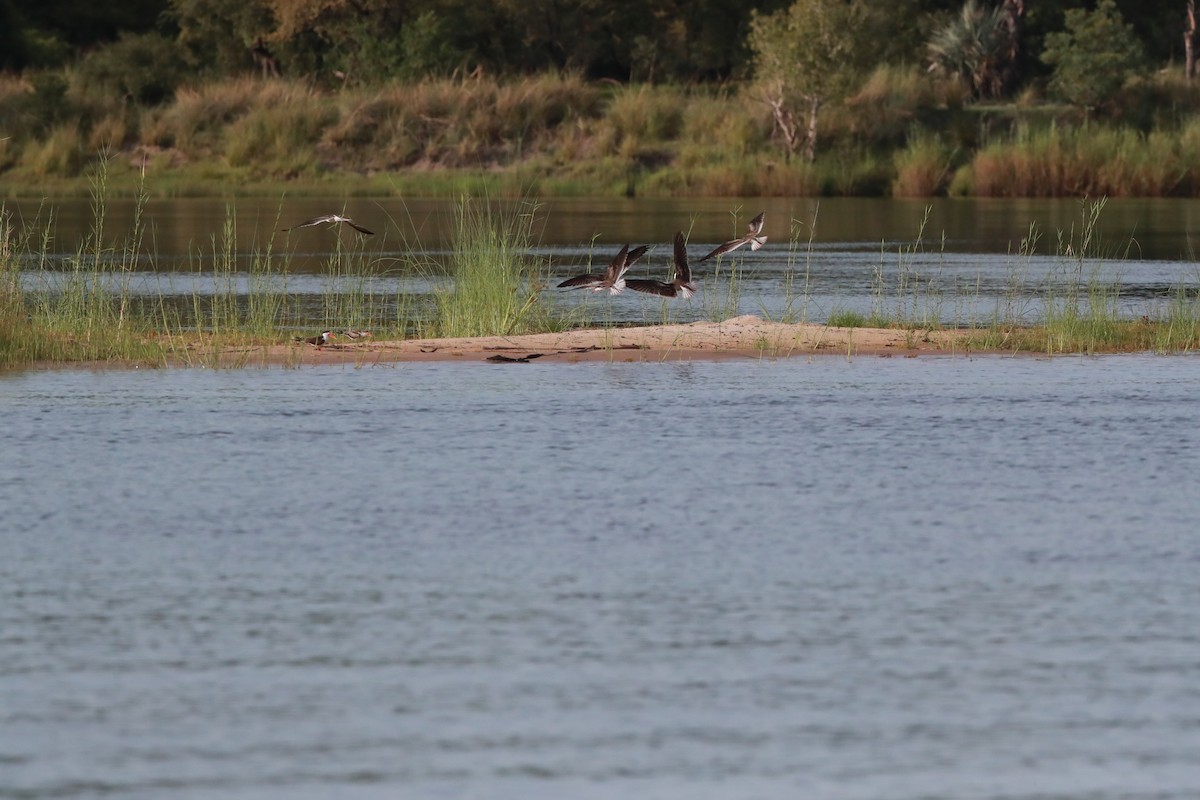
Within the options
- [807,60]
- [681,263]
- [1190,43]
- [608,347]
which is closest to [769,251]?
[608,347]

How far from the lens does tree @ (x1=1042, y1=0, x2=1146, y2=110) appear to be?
149 ft

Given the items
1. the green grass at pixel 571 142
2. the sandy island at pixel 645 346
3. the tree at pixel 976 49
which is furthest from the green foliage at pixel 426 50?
the sandy island at pixel 645 346

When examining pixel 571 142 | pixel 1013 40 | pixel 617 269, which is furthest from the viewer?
pixel 1013 40

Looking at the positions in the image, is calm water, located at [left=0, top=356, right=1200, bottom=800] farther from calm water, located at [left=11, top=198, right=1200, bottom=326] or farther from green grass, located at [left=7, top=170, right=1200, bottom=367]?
calm water, located at [left=11, top=198, right=1200, bottom=326]

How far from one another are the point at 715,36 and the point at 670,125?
9.75 m

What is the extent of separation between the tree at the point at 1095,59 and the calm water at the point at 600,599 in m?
34.0

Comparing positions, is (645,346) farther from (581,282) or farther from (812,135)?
(812,135)

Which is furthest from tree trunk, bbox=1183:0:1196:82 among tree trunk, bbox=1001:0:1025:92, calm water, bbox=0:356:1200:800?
calm water, bbox=0:356:1200:800

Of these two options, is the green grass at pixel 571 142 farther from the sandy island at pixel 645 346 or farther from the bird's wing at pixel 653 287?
the bird's wing at pixel 653 287

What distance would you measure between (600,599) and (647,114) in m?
39.2

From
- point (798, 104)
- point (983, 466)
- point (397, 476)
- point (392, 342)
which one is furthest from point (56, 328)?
Result: point (798, 104)

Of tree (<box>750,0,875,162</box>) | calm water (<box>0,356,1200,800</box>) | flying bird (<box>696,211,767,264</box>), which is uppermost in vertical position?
tree (<box>750,0,875,162</box>)

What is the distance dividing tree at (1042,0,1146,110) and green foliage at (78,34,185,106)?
66.7ft

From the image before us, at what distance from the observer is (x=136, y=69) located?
51.8 m
